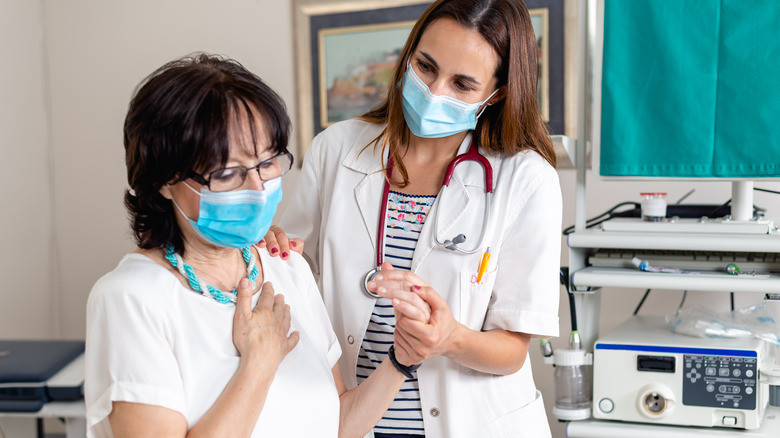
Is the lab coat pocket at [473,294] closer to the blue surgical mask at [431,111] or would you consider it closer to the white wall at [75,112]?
the blue surgical mask at [431,111]

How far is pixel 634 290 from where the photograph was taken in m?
2.34

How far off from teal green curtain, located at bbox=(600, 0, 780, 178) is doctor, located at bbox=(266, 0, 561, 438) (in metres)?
0.41

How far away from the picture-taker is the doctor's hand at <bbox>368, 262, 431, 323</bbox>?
3.43ft

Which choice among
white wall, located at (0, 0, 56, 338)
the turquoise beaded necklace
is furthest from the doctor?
white wall, located at (0, 0, 56, 338)

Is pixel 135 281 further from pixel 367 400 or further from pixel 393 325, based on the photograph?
pixel 393 325

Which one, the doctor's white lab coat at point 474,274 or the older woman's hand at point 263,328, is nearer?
the older woman's hand at point 263,328

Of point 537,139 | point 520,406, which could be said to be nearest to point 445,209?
point 537,139

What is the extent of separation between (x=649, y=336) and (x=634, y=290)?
625 mm

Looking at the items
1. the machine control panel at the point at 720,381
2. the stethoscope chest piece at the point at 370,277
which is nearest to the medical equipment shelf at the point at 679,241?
the machine control panel at the point at 720,381

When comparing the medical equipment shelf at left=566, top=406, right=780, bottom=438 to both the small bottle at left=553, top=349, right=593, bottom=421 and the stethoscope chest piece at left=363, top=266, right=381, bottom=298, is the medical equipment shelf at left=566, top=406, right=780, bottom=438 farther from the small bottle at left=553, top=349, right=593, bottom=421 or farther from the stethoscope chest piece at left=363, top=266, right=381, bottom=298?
the stethoscope chest piece at left=363, top=266, right=381, bottom=298

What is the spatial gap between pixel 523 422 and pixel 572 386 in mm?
420

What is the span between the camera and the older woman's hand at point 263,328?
3.15 ft

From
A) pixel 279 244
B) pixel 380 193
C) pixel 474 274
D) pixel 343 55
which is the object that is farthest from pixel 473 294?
pixel 343 55

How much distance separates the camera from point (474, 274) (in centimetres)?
131
